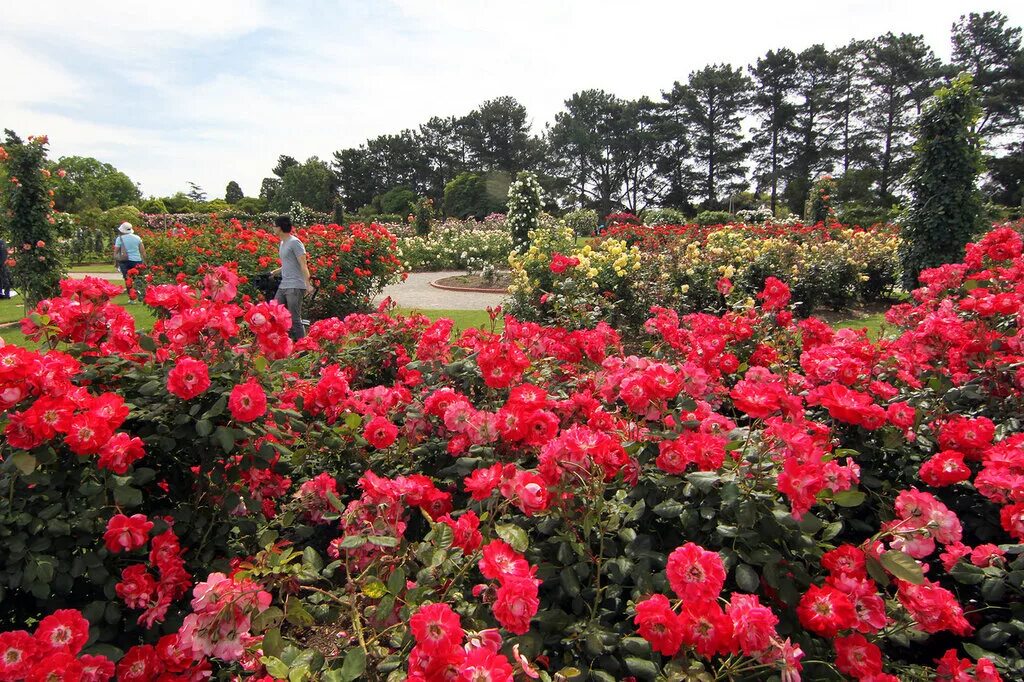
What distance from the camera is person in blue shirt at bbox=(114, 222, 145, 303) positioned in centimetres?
962

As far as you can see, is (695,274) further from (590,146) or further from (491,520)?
(590,146)

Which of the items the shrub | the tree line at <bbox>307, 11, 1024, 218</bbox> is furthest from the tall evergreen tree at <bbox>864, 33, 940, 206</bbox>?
the shrub

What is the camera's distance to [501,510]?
1513 mm

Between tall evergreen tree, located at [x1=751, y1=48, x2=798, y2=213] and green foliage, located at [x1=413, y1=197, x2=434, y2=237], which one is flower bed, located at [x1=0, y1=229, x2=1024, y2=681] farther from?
tall evergreen tree, located at [x1=751, y1=48, x2=798, y2=213]

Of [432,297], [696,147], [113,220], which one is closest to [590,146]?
[696,147]

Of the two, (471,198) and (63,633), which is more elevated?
(471,198)

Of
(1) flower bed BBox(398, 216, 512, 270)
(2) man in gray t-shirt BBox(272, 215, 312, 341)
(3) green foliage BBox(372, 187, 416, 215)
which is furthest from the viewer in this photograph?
(3) green foliage BBox(372, 187, 416, 215)

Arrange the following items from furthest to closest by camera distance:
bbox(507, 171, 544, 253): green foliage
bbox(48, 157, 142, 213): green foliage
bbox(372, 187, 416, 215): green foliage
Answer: bbox(372, 187, 416, 215): green foliage
bbox(48, 157, 142, 213): green foliage
bbox(507, 171, 544, 253): green foliage

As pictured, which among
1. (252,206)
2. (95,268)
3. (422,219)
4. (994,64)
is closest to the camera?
(95,268)

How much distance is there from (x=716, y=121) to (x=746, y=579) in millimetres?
48622

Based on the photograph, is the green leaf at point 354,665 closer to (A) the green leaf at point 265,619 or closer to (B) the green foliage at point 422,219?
(A) the green leaf at point 265,619

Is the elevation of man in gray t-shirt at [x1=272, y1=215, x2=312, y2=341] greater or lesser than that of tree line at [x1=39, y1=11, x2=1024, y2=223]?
lesser

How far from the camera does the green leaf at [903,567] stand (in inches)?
45.1

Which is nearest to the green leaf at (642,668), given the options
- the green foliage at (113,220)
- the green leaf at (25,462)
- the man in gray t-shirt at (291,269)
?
the green leaf at (25,462)
